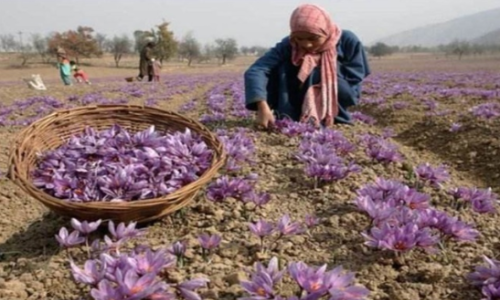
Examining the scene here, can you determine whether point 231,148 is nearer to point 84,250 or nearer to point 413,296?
point 84,250

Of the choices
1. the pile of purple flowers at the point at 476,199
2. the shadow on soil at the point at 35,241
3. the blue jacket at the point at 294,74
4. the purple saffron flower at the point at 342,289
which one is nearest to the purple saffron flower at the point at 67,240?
the shadow on soil at the point at 35,241

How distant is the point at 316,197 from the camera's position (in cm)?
296

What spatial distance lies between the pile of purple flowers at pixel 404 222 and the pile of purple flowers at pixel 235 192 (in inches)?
23.5

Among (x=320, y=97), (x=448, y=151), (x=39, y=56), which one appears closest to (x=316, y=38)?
(x=320, y=97)

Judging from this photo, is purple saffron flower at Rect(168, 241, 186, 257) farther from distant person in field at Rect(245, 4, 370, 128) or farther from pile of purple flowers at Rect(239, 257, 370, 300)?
distant person in field at Rect(245, 4, 370, 128)

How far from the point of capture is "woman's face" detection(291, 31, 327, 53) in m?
4.42

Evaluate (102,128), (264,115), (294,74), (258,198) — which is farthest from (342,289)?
(294,74)

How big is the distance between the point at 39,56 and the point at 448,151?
343 feet

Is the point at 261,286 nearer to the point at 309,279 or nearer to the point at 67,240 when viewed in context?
the point at 309,279

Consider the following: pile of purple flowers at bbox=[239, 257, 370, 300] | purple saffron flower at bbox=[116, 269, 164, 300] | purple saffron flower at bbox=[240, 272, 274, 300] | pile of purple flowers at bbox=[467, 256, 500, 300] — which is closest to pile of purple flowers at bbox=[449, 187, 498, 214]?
pile of purple flowers at bbox=[467, 256, 500, 300]

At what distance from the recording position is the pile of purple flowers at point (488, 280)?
1644mm

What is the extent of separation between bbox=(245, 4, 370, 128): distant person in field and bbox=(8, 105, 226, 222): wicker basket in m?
1.74

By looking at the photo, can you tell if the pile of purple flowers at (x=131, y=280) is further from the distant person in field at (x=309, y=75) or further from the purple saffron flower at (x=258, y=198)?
the distant person in field at (x=309, y=75)

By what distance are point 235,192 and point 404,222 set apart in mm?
1072
